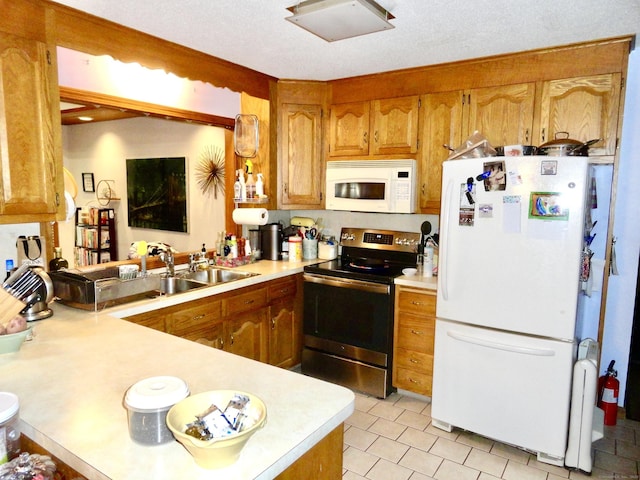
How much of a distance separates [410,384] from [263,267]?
4.57 ft

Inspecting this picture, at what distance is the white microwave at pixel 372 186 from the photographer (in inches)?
129

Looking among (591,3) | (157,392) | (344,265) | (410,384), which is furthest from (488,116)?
(157,392)

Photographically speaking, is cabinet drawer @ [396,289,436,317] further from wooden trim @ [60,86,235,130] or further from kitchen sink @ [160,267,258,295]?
wooden trim @ [60,86,235,130]

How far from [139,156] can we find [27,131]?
3520mm

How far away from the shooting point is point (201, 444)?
3.07 ft

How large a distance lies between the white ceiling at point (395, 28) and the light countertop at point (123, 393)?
5.18ft

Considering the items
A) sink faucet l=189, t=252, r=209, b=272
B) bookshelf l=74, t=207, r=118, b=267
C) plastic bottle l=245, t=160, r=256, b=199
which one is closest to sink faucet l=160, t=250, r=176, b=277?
sink faucet l=189, t=252, r=209, b=272

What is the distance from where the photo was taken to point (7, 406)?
3.75ft

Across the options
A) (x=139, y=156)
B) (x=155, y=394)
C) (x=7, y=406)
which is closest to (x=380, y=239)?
(x=155, y=394)

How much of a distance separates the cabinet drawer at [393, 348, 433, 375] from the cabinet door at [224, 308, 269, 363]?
3.16 ft

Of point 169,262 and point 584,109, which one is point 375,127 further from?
point 169,262

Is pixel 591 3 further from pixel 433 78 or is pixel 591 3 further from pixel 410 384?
pixel 410 384

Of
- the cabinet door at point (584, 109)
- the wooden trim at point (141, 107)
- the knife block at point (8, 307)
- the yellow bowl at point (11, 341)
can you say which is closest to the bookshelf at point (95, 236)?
the wooden trim at point (141, 107)

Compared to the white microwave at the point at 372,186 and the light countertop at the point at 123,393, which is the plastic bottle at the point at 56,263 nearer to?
the light countertop at the point at 123,393
